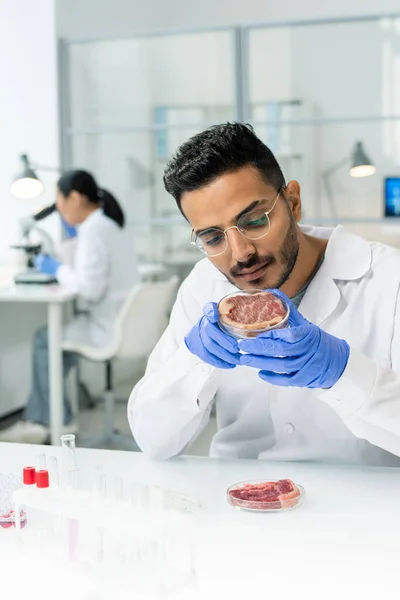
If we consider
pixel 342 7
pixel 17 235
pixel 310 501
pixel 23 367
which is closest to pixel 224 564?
pixel 310 501

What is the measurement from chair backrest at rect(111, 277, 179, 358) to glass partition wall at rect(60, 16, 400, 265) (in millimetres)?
927

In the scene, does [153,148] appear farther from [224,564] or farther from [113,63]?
[224,564]

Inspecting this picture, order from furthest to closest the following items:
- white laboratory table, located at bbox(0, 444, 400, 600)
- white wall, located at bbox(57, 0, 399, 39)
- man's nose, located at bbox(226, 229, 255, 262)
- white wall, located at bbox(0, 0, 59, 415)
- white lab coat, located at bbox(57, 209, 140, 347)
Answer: white wall, located at bbox(57, 0, 399, 39), white wall, located at bbox(0, 0, 59, 415), white lab coat, located at bbox(57, 209, 140, 347), man's nose, located at bbox(226, 229, 255, 262), white laboratory table, located at bbox(0, 444, 400, 600)

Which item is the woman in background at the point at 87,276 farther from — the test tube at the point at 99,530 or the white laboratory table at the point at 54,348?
the test tube at the point at 99,530

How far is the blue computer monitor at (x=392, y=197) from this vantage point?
13.2ft

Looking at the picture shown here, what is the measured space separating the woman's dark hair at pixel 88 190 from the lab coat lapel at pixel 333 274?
2222mm

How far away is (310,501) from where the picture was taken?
1.16m

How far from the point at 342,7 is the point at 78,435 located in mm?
3451

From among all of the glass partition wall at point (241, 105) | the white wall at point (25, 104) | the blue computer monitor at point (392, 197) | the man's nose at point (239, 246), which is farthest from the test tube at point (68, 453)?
the white wall at point (25, 104)

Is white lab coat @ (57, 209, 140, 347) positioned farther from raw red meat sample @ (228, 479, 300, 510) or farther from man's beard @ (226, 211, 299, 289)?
raw red meat sample @ (228, 479, 300, 510)

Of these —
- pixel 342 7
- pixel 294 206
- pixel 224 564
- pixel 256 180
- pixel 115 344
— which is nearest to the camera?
pixel 224 564

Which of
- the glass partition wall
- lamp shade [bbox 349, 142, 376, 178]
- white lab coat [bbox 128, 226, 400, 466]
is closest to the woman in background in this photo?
the glass partition wall

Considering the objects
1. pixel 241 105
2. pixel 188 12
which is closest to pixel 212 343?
pixel 241 105

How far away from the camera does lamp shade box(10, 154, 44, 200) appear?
11.8ft
